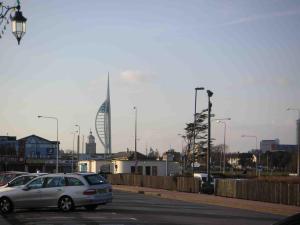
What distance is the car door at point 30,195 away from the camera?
23516mm

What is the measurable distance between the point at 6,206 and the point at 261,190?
48.8 ft

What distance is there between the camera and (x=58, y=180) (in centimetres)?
2359

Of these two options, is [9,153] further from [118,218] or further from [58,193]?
[118,218]

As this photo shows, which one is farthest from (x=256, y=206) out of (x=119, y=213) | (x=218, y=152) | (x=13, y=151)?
(x=218, y=152)

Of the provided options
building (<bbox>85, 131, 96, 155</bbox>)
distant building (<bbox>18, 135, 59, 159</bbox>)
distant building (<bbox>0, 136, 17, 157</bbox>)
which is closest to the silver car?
distant building (<bbox>0, 136, 17, 157</bbox>)

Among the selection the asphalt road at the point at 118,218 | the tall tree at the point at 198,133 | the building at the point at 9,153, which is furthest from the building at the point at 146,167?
the asphalt road at the point at 118,218

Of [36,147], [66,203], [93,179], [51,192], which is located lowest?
[66,203]

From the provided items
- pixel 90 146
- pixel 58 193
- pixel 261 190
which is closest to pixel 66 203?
pixel 58 193

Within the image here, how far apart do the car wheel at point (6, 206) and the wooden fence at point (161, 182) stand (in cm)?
2144

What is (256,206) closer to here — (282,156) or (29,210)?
(29,210)

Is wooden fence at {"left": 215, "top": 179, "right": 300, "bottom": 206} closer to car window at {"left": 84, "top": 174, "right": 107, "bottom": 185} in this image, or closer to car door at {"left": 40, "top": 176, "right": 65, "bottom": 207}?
car window at {"left": 84, "top": 174, "right": 107, "bottom": 185}

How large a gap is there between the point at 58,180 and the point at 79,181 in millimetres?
846

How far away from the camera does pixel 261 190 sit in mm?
33000

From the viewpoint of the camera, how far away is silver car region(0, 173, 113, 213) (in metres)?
23.3
